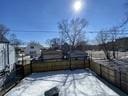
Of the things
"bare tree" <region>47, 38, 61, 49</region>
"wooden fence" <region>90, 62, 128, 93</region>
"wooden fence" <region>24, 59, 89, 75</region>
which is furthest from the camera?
"bare tree" <region>47, 38, 61, 49</region>

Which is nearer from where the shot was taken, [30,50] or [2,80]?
[2,80]

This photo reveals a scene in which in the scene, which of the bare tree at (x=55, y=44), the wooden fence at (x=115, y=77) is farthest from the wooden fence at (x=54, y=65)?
the bare tree at (x=55, y=44)

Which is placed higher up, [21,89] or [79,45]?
[79,45]

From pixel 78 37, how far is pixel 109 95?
31394 mm

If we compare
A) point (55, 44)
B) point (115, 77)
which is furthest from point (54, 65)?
point (55, 44)

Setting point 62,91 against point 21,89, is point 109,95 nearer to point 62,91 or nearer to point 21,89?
point 62,91

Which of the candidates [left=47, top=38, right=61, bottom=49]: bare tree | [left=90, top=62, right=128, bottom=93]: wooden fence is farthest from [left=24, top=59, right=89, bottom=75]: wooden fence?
[left=47, top=38, right=61, bottom=49]: bare tree

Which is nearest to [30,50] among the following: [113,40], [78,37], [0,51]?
[78,37]

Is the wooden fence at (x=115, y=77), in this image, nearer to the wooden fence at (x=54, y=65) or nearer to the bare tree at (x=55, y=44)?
the wooden fence at (x=54, y=65)

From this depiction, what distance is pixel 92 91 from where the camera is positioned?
965 cm

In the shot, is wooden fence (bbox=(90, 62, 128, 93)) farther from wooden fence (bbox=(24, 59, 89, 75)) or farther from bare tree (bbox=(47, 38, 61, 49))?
bare tree (bbox=(47, 38, 61, 49))

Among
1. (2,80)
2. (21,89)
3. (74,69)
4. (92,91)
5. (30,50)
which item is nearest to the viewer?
(92,91)

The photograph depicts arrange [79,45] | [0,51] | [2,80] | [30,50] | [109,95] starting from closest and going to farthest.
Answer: [109,95] → [2,80] → [0,51] → [79,45] → [30,50]

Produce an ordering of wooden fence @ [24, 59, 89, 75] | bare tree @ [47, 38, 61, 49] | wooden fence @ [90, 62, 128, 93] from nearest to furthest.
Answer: wooden fence @ [90, 62, 128, 93] < wooden fence @ [24, 59, 89, 75] < bare tree @ [47, 38, 61, 49]
